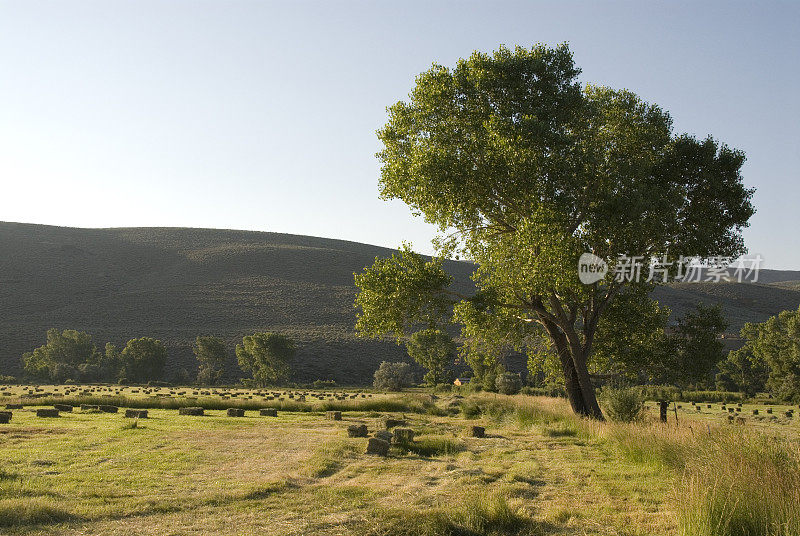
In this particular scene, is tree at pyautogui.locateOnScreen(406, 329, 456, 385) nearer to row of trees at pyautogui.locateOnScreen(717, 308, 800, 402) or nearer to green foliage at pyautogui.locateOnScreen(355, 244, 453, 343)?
row of trees at pyautogui.locateOnScreen(717, 308, 800, 402)

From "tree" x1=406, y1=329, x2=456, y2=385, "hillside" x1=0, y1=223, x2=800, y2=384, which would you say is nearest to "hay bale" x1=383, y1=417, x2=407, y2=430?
"tree" x1=406, y1=329, x2=456, y2=385

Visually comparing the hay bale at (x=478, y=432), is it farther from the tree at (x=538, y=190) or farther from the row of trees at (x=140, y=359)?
the row of trees at (x=140, y=359)

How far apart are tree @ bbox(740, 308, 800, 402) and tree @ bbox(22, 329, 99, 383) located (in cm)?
8045

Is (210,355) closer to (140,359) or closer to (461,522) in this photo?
(140,359)

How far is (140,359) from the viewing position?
254 feet

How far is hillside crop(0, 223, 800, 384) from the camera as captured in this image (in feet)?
299

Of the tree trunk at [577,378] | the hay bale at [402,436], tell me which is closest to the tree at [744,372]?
the tree trunk at [577,378]

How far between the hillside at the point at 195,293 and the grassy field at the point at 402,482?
214 ft

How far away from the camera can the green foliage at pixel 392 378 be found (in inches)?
2557

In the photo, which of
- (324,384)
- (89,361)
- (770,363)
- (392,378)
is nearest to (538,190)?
(392,378)

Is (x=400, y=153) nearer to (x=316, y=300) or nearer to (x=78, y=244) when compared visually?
(x=316, y=300)

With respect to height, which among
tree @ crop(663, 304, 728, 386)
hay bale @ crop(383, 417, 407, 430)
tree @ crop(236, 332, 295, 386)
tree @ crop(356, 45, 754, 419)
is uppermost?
tree @ crop(356, 45, 754, 419)

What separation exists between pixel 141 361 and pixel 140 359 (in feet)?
0.98

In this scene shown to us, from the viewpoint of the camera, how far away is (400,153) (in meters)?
23.7
